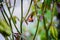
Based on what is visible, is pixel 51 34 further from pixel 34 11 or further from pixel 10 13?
pixel 10 13

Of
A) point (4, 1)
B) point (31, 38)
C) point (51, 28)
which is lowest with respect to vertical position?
point (31, 38)

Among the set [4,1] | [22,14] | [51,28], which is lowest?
[51,28]

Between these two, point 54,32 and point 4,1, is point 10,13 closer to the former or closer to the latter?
point 4,1

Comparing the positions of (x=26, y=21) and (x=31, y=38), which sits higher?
(x=26, y=21)

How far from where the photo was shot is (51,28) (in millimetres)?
1348

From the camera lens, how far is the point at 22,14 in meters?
1.39

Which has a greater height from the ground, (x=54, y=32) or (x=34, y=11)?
(x=34, y=11)

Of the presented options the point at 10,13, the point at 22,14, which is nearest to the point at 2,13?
the point at 10,13

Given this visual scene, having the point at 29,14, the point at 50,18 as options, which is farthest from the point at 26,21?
the point at 50,18

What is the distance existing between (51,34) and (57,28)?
0.08m

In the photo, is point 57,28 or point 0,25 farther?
point 0,25

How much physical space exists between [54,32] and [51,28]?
0.04 meters

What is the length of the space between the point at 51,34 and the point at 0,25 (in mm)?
478

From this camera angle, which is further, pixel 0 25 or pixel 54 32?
pixel 0 25
